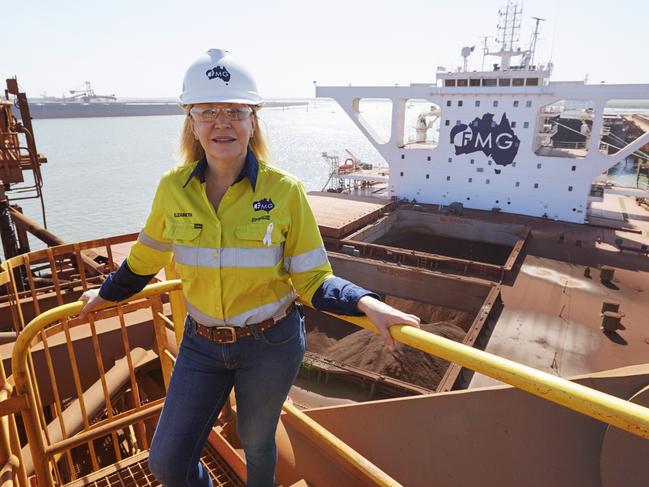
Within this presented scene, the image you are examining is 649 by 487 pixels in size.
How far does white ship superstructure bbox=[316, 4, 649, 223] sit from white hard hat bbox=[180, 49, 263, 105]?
1948cm

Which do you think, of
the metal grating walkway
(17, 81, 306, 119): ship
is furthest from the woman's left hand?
(17, 81, 306, 119): ship

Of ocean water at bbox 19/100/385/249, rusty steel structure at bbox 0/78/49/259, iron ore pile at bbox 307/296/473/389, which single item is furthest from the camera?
ocean water at bbox 19/100/385/249

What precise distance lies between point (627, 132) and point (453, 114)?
60.8 m

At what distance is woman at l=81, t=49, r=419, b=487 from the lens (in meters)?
1.86

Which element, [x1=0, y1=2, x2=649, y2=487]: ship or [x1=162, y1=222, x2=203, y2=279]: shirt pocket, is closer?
[x1=162, y1=222, x2=203, y2=279]: shirt pocket

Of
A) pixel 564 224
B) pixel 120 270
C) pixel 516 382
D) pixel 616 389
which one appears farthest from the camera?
pixel 564 224

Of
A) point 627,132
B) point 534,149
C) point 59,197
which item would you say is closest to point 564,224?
point 534,149

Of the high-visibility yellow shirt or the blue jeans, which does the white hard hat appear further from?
the blue jeans

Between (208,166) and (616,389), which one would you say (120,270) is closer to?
(208,166)

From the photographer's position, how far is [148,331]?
560 cm

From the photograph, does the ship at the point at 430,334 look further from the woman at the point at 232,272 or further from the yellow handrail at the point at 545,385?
the woman at the point at 232,272

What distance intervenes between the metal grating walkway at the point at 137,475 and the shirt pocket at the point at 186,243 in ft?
5.37

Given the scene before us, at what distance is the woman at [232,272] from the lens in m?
1.86

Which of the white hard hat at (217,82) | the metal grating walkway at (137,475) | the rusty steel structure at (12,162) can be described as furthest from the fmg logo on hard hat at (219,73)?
the rusty steel structure at (12,162)
